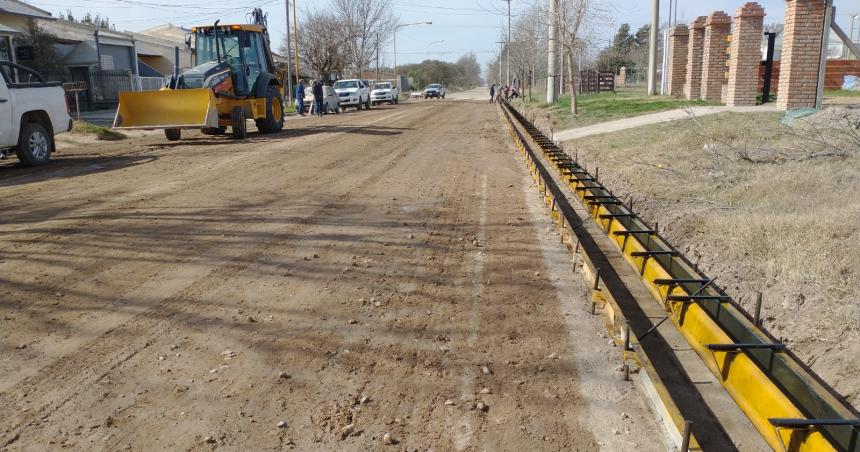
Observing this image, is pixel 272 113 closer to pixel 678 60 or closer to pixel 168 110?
pixel 168 110

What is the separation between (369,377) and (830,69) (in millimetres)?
30700

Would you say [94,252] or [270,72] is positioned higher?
[270,72]

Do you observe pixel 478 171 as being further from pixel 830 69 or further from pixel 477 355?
pixel 830 69

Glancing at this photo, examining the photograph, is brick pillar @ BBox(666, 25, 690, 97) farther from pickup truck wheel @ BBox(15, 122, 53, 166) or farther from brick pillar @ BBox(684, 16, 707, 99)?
pickup truck wheel @ BBox(15, 122, 53, 166)

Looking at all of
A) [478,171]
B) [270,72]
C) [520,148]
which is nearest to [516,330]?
[478,171]

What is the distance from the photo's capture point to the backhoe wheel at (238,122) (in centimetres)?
1734

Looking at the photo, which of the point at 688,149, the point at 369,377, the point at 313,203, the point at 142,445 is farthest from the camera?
the point at 688,149

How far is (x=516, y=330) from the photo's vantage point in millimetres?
4641

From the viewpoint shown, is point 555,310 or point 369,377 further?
point 555,310

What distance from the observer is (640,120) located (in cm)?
1750

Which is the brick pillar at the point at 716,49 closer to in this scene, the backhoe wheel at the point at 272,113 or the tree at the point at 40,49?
the backhoe wheel at the point at 272,113

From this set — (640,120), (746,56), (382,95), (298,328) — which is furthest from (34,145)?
(382,95)

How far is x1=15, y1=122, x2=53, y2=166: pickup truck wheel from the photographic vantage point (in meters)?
12.4

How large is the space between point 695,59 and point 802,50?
29.7 feet
